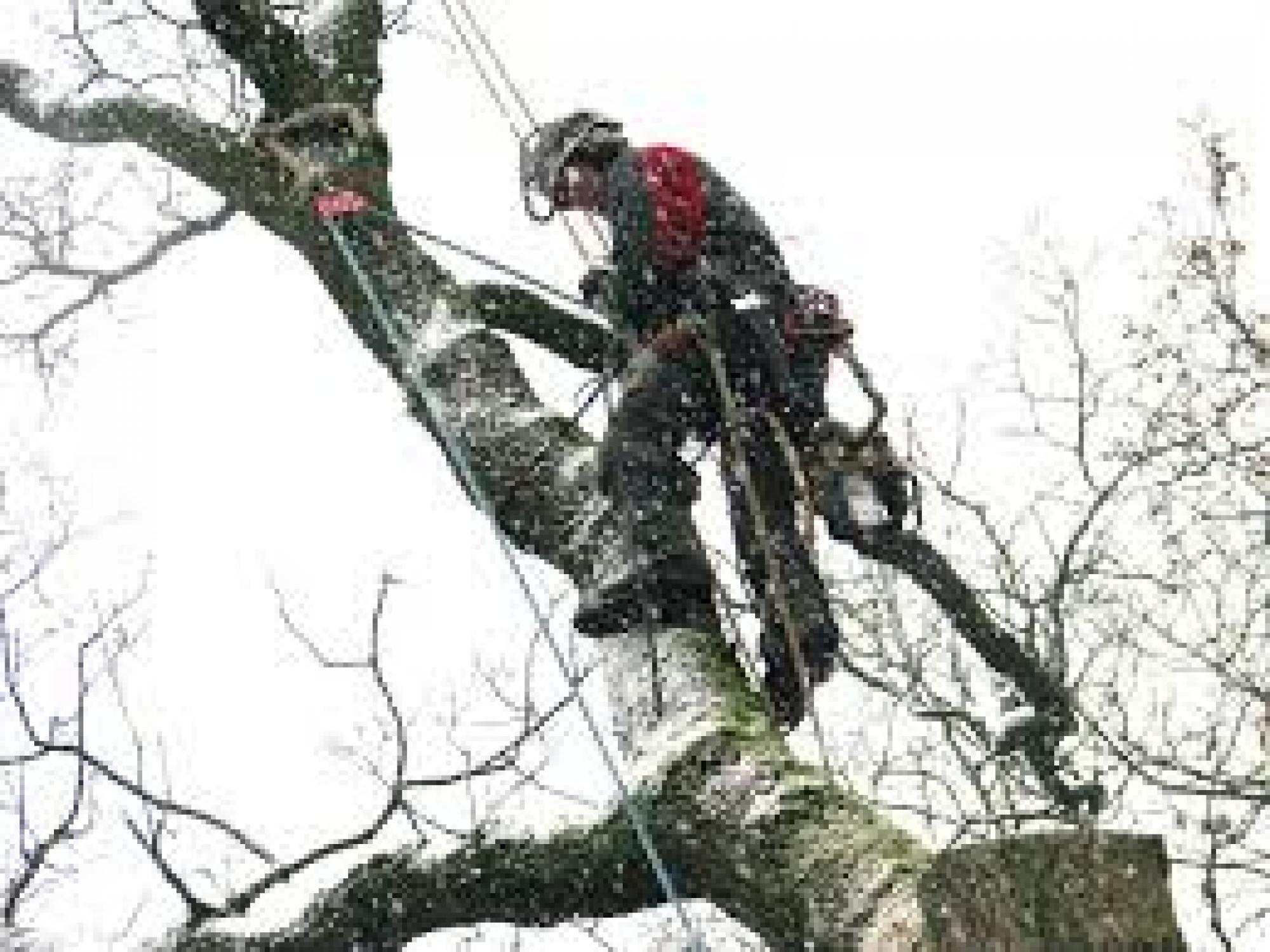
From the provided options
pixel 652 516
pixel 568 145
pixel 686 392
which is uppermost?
pixel 568 145

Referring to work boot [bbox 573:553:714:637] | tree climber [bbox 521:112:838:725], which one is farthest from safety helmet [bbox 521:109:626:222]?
work boot [bbox 573:553:714:637]

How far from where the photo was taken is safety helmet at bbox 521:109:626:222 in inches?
165

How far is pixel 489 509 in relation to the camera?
13.7ft

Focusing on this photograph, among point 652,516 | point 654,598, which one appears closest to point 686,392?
point 652,516

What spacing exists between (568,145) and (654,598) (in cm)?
109

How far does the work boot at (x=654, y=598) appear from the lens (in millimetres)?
3787

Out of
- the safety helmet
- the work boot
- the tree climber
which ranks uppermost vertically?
the safety helmet

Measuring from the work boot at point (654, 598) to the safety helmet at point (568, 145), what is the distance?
99 cm

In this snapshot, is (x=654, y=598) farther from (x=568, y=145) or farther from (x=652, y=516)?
(x=568, y=145)

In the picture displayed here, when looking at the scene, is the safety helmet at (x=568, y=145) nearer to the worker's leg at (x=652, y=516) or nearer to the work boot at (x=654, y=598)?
the worker's leg at (x=652, y=516)

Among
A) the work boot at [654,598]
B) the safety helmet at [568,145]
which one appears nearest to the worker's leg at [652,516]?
the work boot at [654,598]

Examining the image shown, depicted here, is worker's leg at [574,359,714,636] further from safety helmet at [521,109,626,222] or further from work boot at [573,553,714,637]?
safety helmet at [521,109,626,222]

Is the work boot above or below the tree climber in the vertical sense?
below

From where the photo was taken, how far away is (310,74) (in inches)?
216
